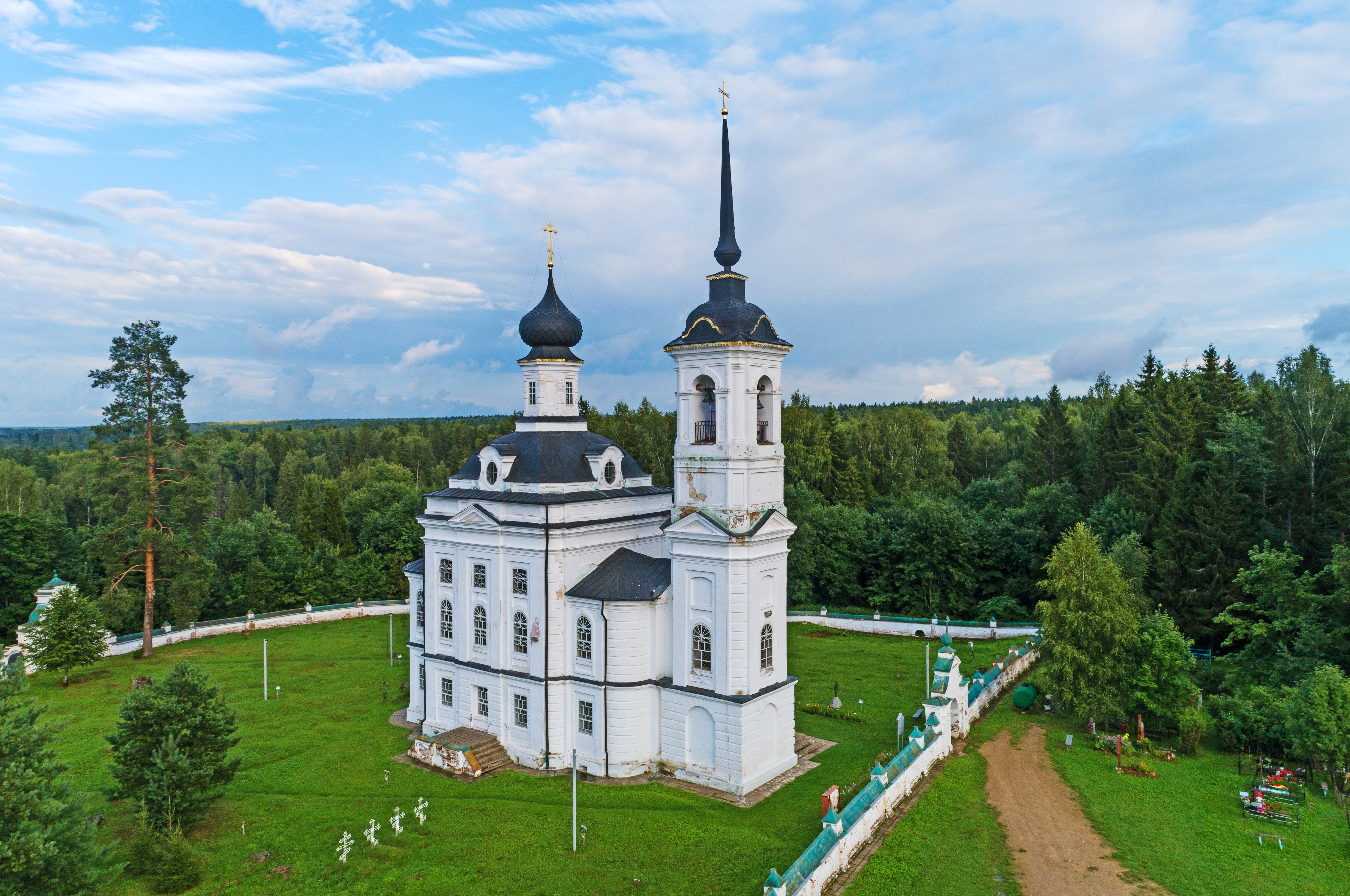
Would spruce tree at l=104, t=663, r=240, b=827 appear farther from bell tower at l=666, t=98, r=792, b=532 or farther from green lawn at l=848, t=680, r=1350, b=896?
green lawn at l=848, t=680, r=1350, b=896

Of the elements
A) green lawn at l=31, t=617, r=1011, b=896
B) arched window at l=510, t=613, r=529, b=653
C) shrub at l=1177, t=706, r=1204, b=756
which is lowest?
green lawn at l=31, t=617, r=1011, b=896

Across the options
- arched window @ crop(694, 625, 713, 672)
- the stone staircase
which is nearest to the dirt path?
arched window @ crop(694, 625, 713, 672)

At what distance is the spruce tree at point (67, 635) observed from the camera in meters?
32.0

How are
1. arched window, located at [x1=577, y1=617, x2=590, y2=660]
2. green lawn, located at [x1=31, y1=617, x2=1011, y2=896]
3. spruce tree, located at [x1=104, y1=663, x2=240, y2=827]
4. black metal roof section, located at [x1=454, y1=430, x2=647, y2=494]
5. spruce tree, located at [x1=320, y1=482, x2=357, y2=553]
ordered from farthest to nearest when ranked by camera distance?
spruce tree, located at [x1=320, y1=482, x2=357, y2=553], black metal roof section, located at [x1=454, y1=430, x2=647, y2=494], arched window, located at [x1=577, y1=617, x2=590, y2=660], spruce tree, located at [x1=104, y1=663, x2=240, y2=827], green lawn, located at [x1=31, y1=617, x2=1011, y2=896]

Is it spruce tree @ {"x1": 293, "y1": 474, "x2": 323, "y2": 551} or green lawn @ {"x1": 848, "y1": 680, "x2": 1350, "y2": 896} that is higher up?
spruce tree @ {"x1": 293, "y1": 474, "x2": 323, "y2": 551}

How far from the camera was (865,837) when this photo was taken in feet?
59.8

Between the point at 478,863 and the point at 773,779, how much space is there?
8.51 meters

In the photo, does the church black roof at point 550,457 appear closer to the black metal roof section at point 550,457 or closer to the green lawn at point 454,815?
the black metal roof section at point 550,457

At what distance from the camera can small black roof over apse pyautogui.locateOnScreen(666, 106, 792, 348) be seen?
72.6ft

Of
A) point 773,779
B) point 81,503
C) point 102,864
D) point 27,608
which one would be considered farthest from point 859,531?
point 81,503

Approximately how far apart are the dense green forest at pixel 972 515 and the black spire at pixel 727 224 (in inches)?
863

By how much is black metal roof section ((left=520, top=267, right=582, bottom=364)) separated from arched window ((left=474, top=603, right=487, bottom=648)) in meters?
8.82

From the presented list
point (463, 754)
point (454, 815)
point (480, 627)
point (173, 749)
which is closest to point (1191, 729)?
point (454, 815)

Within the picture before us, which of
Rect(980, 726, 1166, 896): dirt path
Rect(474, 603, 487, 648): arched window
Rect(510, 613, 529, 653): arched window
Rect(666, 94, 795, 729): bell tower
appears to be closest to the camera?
Rect(980, 726, 1166, 896): dirt path
